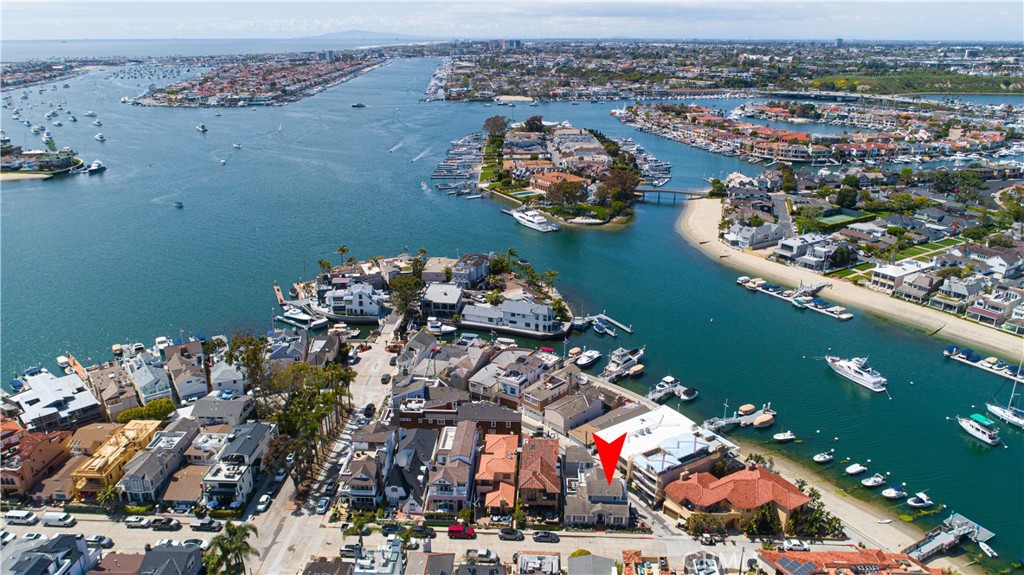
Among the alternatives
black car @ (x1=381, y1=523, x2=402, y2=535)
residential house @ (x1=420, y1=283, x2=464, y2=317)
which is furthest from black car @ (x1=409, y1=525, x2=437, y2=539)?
residential house @ (x1=420, y1=283, x2=464, y2=317)

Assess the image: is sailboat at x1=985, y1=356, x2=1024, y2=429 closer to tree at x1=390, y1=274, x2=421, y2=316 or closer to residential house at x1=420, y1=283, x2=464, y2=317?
residential house at x1=420, y1=283, x2=464, y2=317

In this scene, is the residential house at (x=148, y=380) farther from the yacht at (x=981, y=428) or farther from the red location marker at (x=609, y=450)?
the yacht at (x=981, y=428)

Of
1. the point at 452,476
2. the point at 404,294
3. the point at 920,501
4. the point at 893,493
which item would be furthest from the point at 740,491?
the point at 404,294

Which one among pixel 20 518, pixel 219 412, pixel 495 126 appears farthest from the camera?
pixel 495 126

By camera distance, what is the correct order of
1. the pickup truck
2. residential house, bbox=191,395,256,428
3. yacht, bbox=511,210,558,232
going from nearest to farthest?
the pickup truck, residential house, bbox=191,395,256,428, yacht, bbox=511,210,558,232

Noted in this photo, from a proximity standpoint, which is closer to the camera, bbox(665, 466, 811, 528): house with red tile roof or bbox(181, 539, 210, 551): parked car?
bbox(181, 539, 210, 551): parked car

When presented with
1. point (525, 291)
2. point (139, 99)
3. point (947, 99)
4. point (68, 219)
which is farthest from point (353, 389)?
point (947, 99)

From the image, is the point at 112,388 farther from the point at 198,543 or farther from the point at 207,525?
the point at 198,543
